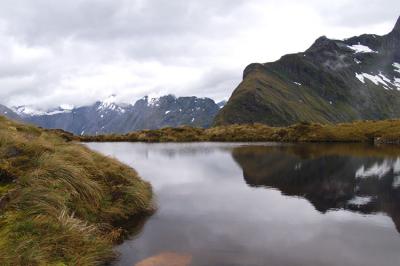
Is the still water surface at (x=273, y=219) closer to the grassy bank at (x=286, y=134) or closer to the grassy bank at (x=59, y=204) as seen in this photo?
the grassy bank at (x=59, y=204)

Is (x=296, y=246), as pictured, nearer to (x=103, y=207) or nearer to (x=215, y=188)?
(x=103, y=207)

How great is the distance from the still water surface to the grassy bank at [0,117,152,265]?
1398 mm

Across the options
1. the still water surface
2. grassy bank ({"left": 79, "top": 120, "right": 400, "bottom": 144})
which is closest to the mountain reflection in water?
the still water surface

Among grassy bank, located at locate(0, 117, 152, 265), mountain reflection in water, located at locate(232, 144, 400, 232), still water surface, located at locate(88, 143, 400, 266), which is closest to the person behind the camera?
grassy bank, located at locate(0, 117, 152, 265)

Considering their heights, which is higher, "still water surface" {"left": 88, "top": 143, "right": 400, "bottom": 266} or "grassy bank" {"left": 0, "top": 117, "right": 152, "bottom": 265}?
"grassy bank" {"left": 0, "top": 117, "right": 152, "bottom": 265}

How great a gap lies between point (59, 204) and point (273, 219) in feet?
32.4

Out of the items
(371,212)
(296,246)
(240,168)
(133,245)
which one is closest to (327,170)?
(240,168)

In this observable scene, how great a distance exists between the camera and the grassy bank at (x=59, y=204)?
505 inches

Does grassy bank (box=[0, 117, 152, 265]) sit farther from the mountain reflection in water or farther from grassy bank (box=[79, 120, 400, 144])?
grassy bank (box=[79, 120, 400, 144])

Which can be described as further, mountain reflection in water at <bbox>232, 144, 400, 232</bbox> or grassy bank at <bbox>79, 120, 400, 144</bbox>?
grassy bank at <bbox>79, 120, 400, 144</bbox>

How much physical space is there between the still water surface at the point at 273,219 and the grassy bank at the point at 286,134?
39.5 meters

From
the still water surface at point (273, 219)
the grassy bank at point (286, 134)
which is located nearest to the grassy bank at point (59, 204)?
the still water surface at point (273, 219)

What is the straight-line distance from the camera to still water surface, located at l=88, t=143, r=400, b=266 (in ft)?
48.8

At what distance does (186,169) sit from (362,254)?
25218 millimetres
